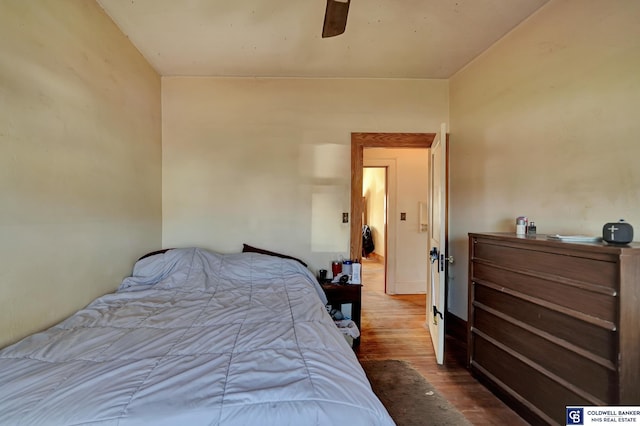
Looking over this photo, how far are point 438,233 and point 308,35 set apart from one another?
1.99 meters

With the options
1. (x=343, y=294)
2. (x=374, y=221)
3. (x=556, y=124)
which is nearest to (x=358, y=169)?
(x=343, y=294)

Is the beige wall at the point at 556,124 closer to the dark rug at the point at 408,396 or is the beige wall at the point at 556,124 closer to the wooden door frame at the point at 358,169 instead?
the wooden door frame at the point at 358,169

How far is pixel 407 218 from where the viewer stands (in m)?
4.49

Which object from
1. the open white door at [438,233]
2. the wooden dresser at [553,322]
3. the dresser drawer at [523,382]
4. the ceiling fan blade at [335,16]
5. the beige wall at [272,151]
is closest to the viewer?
the wooden dresser at [553,322]

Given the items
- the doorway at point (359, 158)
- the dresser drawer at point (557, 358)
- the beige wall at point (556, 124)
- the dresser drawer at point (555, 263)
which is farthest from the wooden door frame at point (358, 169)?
the dresser drawer at point (557, 358)

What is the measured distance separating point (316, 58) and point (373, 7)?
2.49ft

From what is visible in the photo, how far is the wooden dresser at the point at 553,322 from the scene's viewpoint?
1.23 metres

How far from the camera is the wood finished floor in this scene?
1804 mm

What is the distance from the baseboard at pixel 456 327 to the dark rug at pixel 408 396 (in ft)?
2.44

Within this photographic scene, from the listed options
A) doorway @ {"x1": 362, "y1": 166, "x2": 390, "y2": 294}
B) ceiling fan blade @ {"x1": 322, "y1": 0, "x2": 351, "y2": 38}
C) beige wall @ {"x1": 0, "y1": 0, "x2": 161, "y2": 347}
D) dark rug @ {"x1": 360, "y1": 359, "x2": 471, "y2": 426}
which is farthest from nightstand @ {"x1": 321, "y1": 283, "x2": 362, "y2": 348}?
doorway @ {"x1": 362, "y1": 166, "x2": 390, "y2": 294}

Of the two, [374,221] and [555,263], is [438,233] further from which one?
[374,221]

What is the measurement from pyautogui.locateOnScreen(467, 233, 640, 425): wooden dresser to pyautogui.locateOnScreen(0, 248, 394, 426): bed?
117cm

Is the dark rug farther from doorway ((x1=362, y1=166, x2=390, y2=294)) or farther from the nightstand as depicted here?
doorway ((x1=362, y1=166, x2=390, y2=294))

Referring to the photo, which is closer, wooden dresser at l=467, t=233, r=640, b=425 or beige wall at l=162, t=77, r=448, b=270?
wooden dresser at l=467, t=233, r=640, b=425
